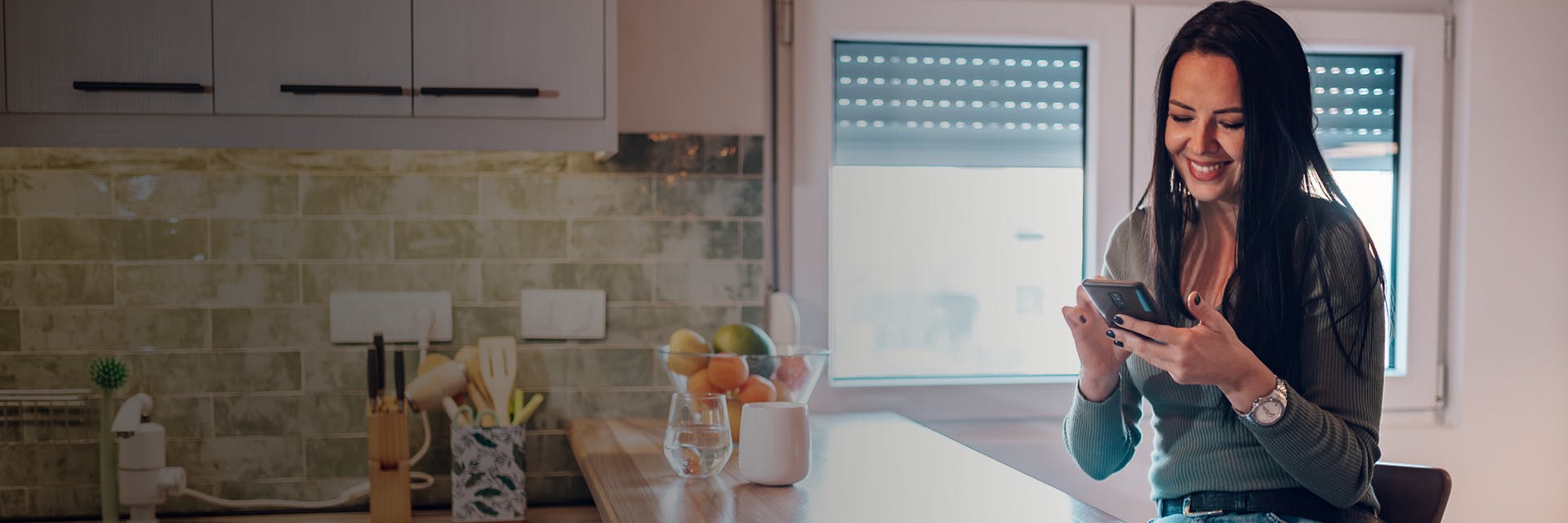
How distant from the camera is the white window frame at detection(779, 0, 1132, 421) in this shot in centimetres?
226

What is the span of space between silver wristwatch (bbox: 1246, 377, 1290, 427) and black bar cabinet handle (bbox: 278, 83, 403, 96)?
132cm

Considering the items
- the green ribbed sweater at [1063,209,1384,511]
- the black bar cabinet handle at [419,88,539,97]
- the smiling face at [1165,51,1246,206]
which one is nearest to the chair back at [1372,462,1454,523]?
the green ribbed sweater at [1063,209,1384,511]

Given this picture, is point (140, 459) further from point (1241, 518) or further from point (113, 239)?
point (1241, 518)

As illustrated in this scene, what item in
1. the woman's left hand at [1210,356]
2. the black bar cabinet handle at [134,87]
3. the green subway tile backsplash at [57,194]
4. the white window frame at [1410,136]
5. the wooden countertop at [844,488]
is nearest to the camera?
the woman's left hand at [1210,356]

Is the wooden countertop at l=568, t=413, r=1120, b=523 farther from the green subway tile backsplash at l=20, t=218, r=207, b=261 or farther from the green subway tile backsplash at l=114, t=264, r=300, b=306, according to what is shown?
the green subway tile backsplash at l=20, t=218, r=207, b=261

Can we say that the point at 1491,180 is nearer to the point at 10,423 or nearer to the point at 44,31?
the point at 44,31

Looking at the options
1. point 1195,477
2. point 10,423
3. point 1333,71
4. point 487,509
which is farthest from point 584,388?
point 1333,71

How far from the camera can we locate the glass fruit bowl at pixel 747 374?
1.72m

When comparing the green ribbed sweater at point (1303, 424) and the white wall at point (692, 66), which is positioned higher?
the white wall at point (692, 66)

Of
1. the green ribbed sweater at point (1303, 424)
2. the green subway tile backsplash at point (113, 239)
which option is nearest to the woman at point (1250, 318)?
the green ribbed sweater at point (1303, 424)

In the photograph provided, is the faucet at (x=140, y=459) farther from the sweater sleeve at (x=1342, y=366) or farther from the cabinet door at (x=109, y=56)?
the sweater sleeve at (x=1342, y=366)

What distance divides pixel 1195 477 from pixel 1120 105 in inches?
45.7

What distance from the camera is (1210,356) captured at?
1.22 metres

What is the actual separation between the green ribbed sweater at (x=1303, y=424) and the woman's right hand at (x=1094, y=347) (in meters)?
0.04
